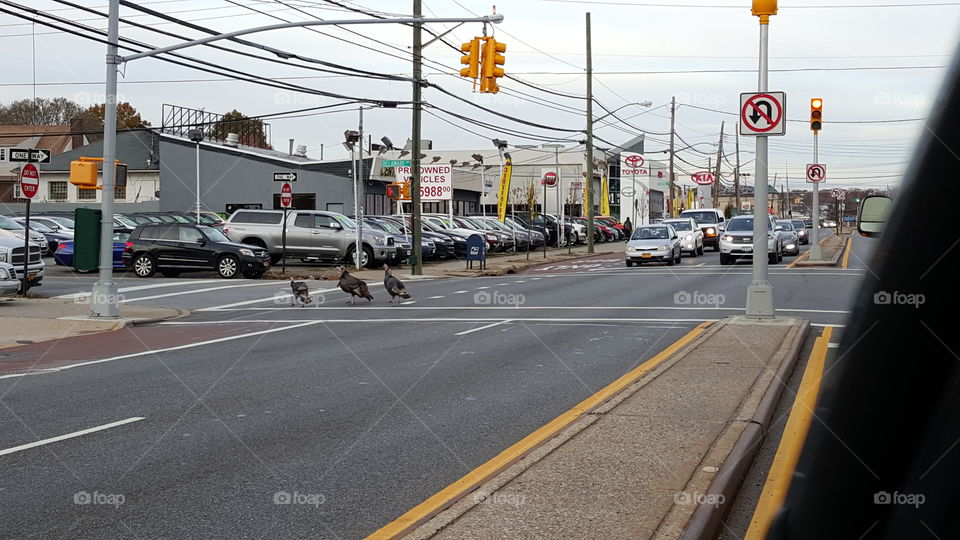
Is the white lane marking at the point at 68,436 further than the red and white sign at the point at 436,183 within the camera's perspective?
No

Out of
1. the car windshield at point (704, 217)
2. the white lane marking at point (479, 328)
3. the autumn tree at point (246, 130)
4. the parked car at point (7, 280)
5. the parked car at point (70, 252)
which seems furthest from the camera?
the autumn tree at point (246, 130)

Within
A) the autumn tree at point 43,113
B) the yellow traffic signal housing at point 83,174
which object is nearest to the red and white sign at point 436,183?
the yellow traffic signal housing at point 83,174

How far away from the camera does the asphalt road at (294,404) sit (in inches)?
243

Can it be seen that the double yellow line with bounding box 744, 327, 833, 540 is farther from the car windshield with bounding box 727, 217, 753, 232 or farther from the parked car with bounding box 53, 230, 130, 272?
the parked car with bounding box 53, 230, 130, 272

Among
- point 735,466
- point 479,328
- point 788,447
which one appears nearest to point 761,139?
point 479,328

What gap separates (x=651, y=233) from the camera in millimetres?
36062

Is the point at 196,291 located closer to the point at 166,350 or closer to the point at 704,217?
the point at 166,350

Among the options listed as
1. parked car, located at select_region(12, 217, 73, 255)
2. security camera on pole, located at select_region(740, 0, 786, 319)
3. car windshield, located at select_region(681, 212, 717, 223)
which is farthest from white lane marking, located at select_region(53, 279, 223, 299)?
car windshield, located at select_region(681, 212, 717, 223)

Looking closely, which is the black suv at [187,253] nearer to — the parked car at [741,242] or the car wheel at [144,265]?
the car wheel at [144,265]

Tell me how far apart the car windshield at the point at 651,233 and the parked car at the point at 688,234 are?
Result: 4884 mm

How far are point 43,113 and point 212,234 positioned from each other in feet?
269

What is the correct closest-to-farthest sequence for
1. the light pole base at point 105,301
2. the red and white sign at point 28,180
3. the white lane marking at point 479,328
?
the white lane marking at point 479,328 → the light pole base at point 105,301 → the red and white sign at point 28,180

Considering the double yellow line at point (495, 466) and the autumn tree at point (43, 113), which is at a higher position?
the autumn tree at point (43, 113)

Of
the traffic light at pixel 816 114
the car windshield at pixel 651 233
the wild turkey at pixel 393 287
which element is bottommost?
the wild turkey at pixel 393 287
